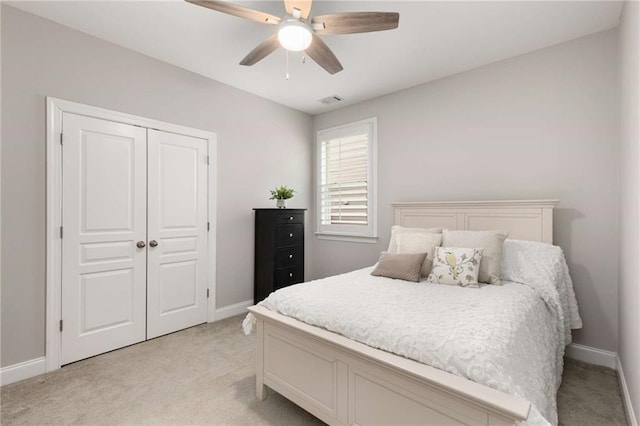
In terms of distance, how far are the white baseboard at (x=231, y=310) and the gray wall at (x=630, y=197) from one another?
137 inches

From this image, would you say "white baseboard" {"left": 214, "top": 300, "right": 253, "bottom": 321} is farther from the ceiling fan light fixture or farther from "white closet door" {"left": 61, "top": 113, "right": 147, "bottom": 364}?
the ceiling fan light fixture

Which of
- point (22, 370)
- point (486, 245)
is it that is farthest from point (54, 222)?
point (486, 245)

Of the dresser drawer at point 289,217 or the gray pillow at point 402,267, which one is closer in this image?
the gray pillow at point 402,267

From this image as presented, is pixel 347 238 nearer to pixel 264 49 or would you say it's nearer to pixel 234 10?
pixel 264 49

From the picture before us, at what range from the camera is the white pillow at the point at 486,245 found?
2316 mm

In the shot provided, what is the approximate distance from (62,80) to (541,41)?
411 cm

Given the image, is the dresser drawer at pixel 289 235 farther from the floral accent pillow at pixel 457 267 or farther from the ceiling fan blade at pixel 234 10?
the ceiling fan blade at pixel 234 10

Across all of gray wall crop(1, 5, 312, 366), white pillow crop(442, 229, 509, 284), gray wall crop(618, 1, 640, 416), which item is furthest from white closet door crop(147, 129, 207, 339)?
gray wall crop(618, 1, 640, 416)

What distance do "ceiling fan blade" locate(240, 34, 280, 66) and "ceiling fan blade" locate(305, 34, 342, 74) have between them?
0.24 meters

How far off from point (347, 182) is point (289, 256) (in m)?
1.34

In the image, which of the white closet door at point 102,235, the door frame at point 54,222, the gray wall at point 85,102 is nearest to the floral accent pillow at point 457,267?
the gray wall at point 85,102

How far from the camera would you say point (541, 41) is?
2695 millimetres

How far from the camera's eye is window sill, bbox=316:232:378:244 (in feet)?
13.4

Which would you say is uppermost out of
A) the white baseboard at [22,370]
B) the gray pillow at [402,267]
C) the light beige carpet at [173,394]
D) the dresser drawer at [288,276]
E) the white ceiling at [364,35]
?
Result: the white ceiling at [364,35]
